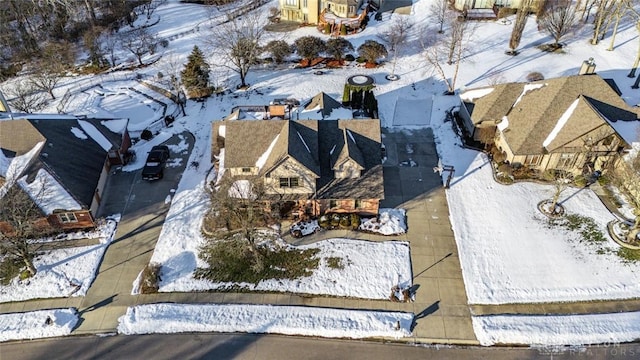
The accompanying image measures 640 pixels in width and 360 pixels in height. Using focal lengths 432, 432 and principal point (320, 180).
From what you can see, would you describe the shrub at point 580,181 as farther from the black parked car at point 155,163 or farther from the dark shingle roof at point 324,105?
the black parked car at point 155,163

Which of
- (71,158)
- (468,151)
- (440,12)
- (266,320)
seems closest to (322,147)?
(266,320)

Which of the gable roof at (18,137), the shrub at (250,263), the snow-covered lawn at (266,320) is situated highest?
the gable roof at (18,137)

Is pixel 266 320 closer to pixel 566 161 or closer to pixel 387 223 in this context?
pixel 387 223

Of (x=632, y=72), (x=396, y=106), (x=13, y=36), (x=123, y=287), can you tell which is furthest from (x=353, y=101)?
(x=13, y=36)

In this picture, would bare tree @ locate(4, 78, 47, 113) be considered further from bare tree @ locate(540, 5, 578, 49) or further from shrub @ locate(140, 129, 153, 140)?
bare tree @ locate(540, 5, 578, 49)

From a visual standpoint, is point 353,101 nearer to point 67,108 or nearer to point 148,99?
point 148,99

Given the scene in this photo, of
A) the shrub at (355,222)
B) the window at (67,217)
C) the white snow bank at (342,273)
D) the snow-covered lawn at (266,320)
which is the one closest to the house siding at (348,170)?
the shrub at (355,222)
